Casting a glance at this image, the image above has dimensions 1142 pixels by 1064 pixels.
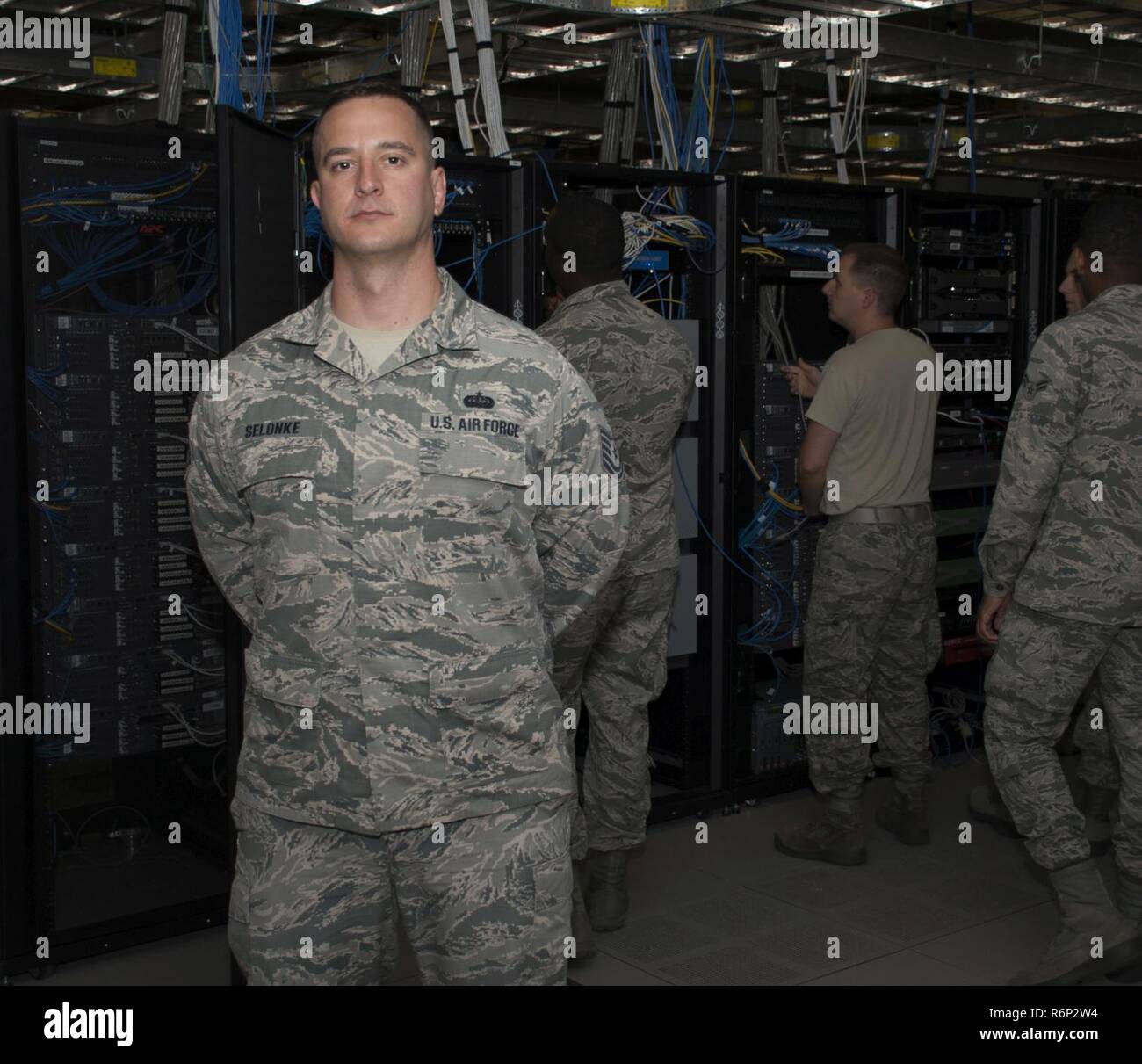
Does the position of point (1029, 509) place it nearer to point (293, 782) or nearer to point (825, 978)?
point (825, 978)

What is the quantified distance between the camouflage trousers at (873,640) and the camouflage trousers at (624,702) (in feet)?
2.28

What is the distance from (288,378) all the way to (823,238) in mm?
3074

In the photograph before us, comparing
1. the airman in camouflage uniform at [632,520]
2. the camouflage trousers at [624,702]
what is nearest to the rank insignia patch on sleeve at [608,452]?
the airman in camouflage uniform at [632,520]

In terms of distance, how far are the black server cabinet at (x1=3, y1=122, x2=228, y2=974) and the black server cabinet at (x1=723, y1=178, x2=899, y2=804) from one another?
5.57 ft

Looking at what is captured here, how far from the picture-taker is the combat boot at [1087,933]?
315cm

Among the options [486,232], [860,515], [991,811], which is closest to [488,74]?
[486,232]

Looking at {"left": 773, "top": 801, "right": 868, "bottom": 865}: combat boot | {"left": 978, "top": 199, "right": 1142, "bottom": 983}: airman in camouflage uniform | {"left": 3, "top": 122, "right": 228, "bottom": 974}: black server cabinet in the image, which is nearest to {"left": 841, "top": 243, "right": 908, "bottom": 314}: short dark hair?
{"left": 978, "top": 199, "right": 1142, "bottom": 983}: airman in camouflage uniform

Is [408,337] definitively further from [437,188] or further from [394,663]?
[394,663]

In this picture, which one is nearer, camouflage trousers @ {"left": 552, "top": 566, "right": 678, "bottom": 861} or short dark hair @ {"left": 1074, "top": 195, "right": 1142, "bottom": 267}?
short dark hair @ {"left": 1074, "top": 195, "right": 1142, "bottom": 267}

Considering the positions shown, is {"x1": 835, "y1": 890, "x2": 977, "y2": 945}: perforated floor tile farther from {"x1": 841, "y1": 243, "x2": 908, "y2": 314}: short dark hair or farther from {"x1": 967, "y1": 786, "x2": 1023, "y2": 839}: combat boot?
{"x1": 841, "y1": 243, "x2": 908, "y2": 314}: short dark hair

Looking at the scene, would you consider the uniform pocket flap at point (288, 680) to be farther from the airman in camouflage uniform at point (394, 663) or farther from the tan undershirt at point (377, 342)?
the tan undershirt at point (377, 342)

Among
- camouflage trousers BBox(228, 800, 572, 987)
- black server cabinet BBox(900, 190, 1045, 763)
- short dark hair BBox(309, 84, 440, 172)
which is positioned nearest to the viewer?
camouflage trousers BBox(228, 800, 572, 987)

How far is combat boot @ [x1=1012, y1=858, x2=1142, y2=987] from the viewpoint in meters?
3.15
